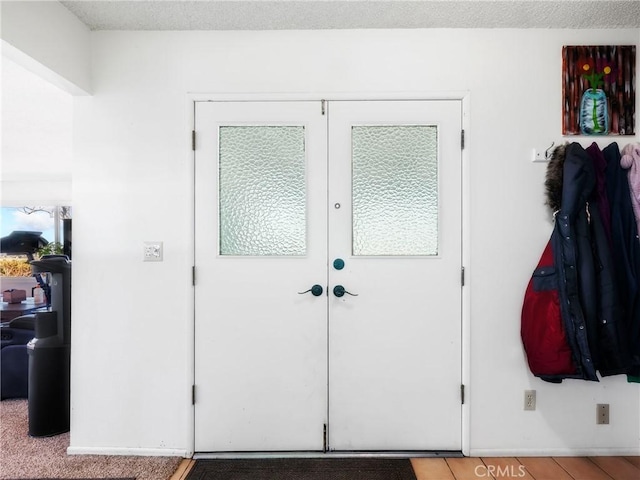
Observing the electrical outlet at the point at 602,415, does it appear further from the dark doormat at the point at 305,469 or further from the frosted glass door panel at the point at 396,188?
the frosted glass door panel at the point at 396,188

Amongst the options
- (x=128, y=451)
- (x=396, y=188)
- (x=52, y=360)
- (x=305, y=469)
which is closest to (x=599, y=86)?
(x=396, y=188)

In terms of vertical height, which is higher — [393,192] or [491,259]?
[393,192]

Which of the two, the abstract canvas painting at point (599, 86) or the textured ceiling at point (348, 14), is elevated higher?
the textured ceiling at point (348, 14)

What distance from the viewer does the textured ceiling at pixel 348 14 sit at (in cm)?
196

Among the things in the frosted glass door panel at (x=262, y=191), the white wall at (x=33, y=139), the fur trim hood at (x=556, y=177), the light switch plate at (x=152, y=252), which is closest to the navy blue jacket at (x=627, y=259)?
the fur trim hood at (x=556, y=177)

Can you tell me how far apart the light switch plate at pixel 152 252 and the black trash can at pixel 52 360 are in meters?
0.68

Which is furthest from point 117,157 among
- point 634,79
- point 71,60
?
point 634,79

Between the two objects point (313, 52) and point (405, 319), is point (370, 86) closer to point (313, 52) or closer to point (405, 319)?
point (313, 52)

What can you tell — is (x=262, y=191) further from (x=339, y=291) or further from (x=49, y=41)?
(x=49, y=41)

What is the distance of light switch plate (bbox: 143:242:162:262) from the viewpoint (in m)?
2.19

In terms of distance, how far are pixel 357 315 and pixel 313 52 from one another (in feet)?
5.06

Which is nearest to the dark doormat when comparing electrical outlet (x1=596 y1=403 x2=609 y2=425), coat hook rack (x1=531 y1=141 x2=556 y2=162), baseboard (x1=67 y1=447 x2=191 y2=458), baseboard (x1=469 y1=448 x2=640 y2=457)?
baseboard (x1=67 y1=447 x2=191 y2=458)

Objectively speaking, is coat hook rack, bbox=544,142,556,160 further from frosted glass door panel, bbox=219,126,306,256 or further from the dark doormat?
the dark doormat

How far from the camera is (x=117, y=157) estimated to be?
86.7 inches
